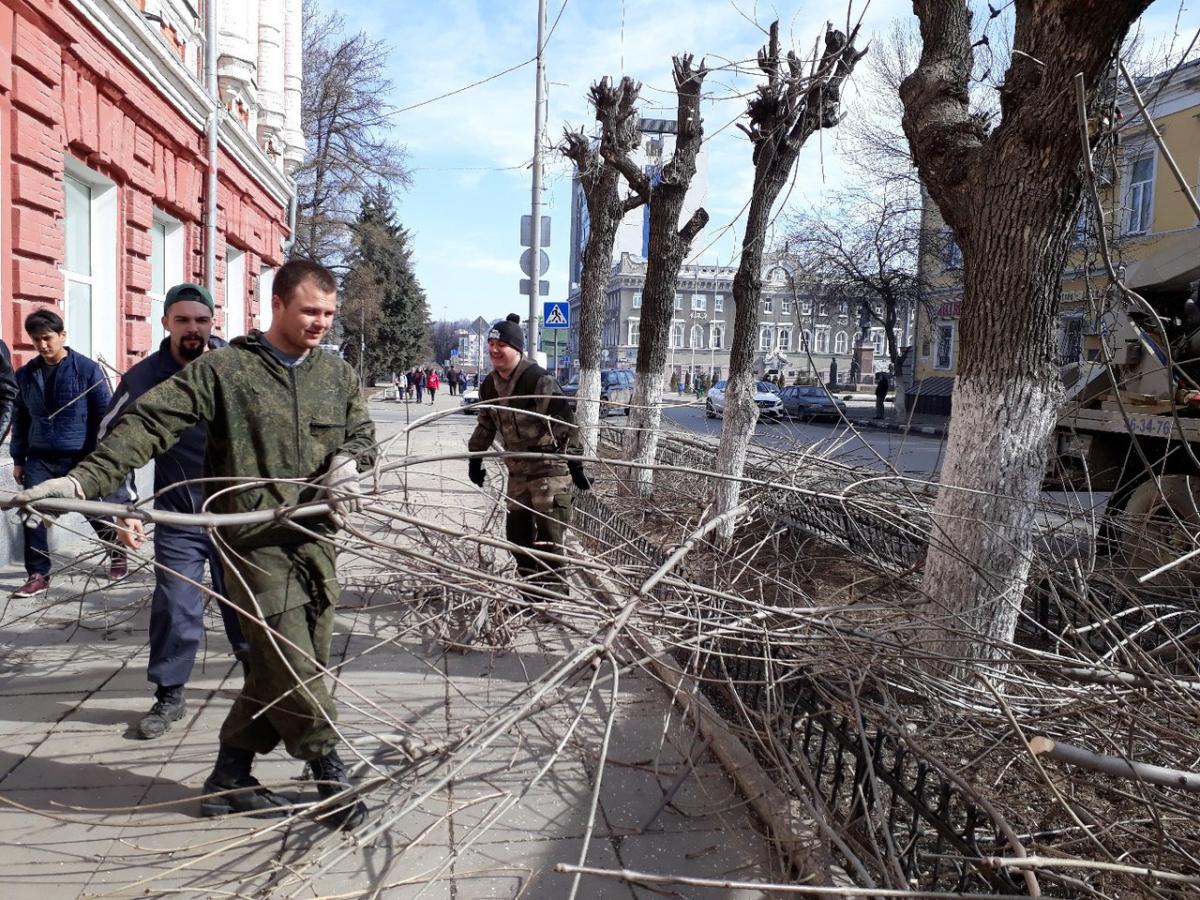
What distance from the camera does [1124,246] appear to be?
688 inches

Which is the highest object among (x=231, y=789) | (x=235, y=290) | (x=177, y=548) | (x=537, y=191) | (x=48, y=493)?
(x=537, y=191)

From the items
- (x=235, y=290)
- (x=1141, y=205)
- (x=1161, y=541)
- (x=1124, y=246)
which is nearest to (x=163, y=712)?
(x=1161, y=541)

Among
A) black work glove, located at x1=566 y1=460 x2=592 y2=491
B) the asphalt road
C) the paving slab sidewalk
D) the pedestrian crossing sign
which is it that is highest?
the pedestrian crossing sign

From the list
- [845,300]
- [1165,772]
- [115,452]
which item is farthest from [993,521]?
[845,300]

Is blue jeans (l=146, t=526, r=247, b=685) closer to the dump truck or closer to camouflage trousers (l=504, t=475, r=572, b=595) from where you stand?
camouflage trousers (l=504, t=475, r=572, b=595)

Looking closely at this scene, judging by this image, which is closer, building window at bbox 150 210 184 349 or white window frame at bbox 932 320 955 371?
building window at bbox 150 210 184 349

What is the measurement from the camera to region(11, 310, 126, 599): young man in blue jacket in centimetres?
523

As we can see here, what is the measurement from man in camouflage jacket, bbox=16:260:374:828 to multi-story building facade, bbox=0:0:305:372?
5.40 meters

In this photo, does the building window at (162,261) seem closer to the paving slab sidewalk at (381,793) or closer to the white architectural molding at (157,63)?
the white architectural molding at (157,63)

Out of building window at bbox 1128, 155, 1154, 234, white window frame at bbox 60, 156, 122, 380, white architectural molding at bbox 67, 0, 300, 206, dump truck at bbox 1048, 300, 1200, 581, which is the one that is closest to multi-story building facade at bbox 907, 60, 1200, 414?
building window at bbox 1128, 155, 1154, 234

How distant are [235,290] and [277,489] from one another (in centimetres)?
Answer: 1435

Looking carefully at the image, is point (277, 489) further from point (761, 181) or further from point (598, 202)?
point (598, 202)

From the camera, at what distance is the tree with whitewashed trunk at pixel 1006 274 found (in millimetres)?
3326

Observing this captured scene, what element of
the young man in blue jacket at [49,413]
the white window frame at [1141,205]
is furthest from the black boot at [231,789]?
the white window frame at [1141,205]
